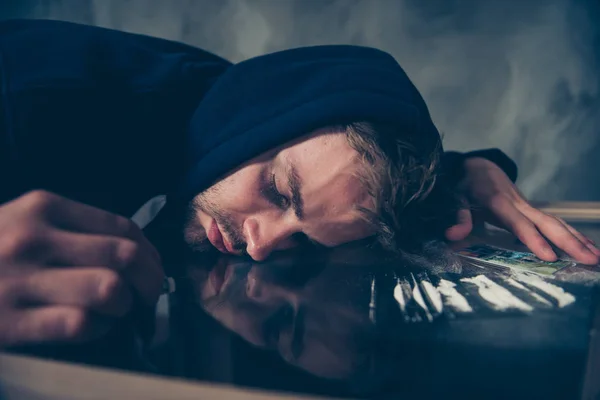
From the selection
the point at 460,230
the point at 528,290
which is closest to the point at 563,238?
the point at 460,230

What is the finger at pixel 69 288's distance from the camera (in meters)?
0.34

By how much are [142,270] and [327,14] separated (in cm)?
125

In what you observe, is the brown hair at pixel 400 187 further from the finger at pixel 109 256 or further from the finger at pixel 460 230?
the finger at pixel 109 256

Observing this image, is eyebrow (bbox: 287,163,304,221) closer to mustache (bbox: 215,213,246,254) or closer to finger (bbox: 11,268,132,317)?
mustache (bbox: 215,213,246,254)

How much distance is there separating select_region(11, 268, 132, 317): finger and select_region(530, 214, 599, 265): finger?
70cm

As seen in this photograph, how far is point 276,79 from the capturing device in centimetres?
83

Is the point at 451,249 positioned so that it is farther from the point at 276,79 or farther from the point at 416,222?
the point at 276,79

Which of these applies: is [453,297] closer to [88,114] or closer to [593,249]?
[593,249]

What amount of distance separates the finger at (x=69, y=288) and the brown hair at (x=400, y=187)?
1.47 feet

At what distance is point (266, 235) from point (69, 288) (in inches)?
15.1

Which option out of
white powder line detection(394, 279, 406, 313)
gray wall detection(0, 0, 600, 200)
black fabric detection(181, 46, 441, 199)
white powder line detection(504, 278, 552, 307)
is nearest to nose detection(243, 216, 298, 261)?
black fabric detection(181, 46, 441, 199)

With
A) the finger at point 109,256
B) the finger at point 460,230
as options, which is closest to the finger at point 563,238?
the finger at point 460,230

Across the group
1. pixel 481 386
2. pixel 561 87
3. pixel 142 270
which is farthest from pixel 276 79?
pixel 561 87

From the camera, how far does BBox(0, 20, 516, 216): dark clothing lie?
0.65 meters
